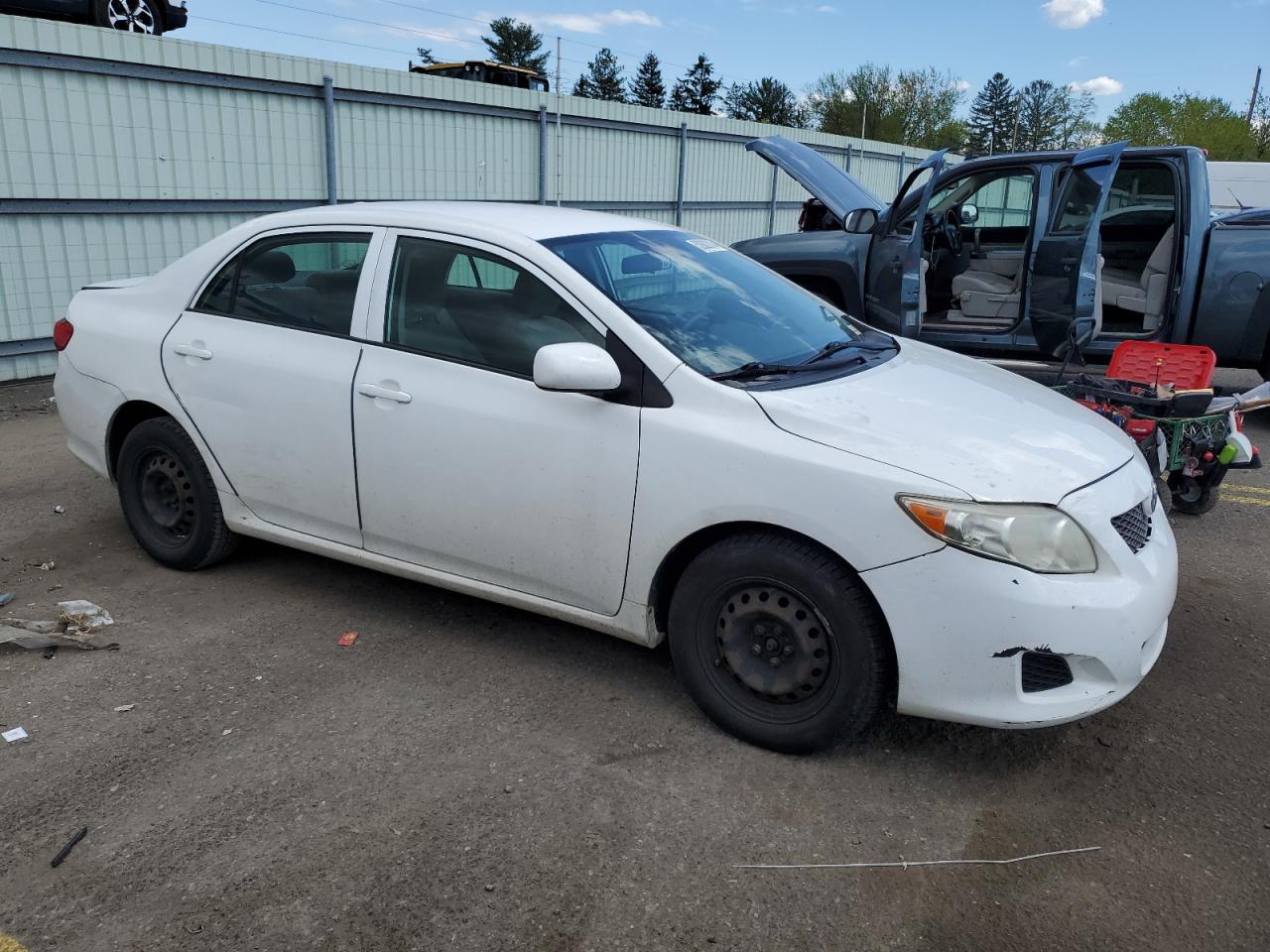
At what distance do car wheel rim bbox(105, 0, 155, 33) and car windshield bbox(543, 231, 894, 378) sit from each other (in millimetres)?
10485

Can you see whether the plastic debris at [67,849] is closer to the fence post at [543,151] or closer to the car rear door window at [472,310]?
the car rear door window at [472,310]

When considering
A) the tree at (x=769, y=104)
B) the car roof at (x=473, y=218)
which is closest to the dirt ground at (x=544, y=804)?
the car roof at (x=473, y=218)

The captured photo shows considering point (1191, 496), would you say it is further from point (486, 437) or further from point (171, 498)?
point (171, 498)

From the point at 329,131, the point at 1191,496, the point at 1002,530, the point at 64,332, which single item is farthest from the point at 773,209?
the point at 1002,530

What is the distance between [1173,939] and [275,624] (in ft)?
10.9

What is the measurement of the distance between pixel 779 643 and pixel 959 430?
2.84 ft

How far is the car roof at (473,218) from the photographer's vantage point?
12.5 ft

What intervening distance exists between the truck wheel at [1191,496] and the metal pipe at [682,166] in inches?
449

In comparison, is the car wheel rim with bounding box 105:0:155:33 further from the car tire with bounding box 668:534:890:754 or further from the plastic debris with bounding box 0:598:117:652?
the car tire with bounding box 668:534:890:754

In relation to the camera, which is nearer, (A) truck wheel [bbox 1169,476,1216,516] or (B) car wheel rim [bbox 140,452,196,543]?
(B) car wheel rim [bbox 140,452,196,543]

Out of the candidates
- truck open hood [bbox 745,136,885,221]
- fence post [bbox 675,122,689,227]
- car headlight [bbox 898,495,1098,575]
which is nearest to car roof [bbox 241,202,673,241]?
car headlight [bbox 898,495,1098,575]

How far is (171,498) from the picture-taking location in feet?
14.9

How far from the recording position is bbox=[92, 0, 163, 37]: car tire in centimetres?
1151

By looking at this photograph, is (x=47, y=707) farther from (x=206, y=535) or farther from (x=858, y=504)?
(x=858, y=504)
